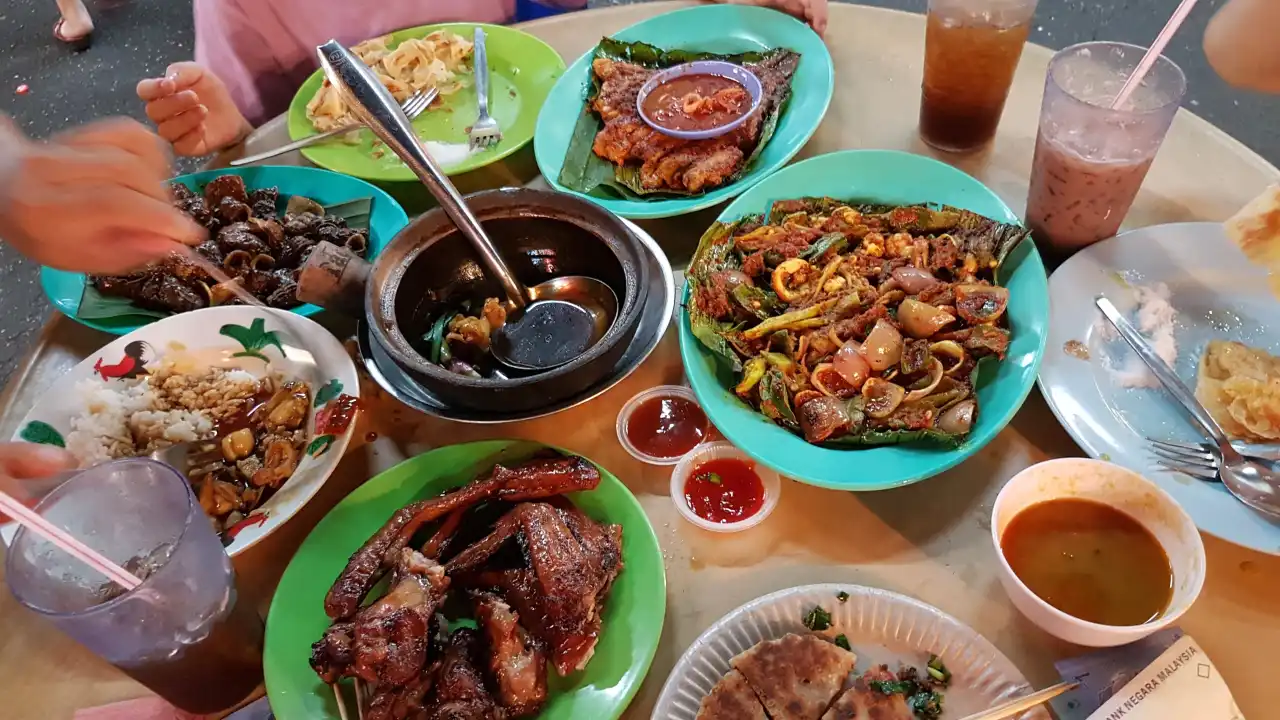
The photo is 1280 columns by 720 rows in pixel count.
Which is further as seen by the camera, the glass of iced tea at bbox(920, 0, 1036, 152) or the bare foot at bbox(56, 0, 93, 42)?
the bare foot at bbox(56, 0, 93, 42)

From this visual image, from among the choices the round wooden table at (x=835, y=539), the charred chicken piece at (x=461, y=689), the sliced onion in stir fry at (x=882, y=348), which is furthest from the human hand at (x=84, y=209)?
the sliced onion in stir fry at (x=882, y=348)

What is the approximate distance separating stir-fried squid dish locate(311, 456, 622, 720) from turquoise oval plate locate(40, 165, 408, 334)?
2.32ft

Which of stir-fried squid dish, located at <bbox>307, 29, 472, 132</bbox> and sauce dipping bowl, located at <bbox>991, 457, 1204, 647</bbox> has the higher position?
sauce dipping bowl, located at <bbox>991, 457, 1204, 647</bbox>

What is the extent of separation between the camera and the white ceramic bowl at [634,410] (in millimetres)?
1774

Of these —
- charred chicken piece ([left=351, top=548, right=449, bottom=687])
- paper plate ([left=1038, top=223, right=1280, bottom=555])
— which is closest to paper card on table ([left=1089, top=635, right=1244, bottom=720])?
paper plate ([left=1038, top=223, right=1280, bottom=555])

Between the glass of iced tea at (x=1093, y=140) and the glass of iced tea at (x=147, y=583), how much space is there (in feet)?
6.27

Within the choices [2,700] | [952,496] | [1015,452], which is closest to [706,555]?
[952,496]

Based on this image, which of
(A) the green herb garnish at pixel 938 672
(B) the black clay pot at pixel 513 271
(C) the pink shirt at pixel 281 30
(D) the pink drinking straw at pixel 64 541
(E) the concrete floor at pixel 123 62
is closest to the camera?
(D) the pink drinking straw at pixel 64 541

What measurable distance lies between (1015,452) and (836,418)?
0.40 metres

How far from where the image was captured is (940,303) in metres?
1.85

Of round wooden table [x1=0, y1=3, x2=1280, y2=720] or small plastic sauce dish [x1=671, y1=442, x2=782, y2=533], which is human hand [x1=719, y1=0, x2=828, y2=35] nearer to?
round wooden table [x1=0, y1=3, x2=1280, y2=720]

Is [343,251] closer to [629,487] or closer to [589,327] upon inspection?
[589,327]

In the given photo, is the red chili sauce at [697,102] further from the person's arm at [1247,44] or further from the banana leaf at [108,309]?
the banana leaf at [108,309]

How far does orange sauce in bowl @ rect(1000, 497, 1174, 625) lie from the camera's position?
1.36 metres
